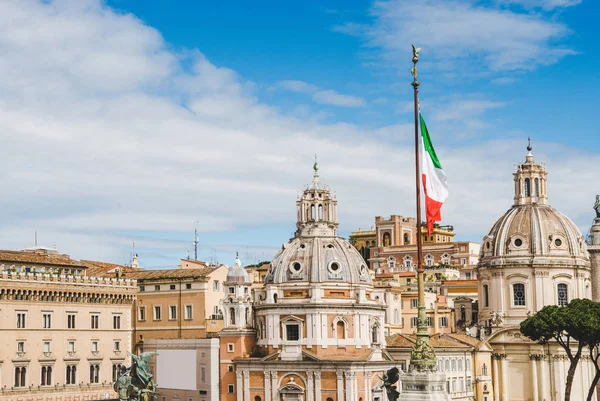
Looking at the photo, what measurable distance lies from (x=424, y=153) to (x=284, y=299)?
161 ft

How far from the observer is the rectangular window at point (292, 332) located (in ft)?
264

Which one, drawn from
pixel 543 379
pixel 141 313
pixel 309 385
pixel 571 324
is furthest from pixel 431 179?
pixel 543 379

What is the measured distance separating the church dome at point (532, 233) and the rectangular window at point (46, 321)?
40.3m

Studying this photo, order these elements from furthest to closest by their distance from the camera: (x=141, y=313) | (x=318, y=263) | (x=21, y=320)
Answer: (x=141, y=313)
(x=318, y=263)
(x=21, y=320)

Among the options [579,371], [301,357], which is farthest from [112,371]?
[579,371]

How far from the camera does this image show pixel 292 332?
3184 inches

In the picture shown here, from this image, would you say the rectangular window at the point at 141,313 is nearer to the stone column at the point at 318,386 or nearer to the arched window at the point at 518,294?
the stone column at the point at 318,386

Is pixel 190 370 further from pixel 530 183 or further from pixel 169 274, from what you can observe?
pixel 530 183

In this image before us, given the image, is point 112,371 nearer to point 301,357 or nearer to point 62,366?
point 62,366

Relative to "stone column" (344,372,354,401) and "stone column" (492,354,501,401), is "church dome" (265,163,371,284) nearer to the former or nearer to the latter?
"stone column" (344,372,354,401)

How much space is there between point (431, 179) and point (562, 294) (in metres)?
59.5

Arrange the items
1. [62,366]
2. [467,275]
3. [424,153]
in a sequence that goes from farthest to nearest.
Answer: [467,275]
[62,366]
[424,153]

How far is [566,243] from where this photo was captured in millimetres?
90938

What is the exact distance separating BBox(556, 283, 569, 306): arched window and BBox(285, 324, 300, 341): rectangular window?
2521 cm
